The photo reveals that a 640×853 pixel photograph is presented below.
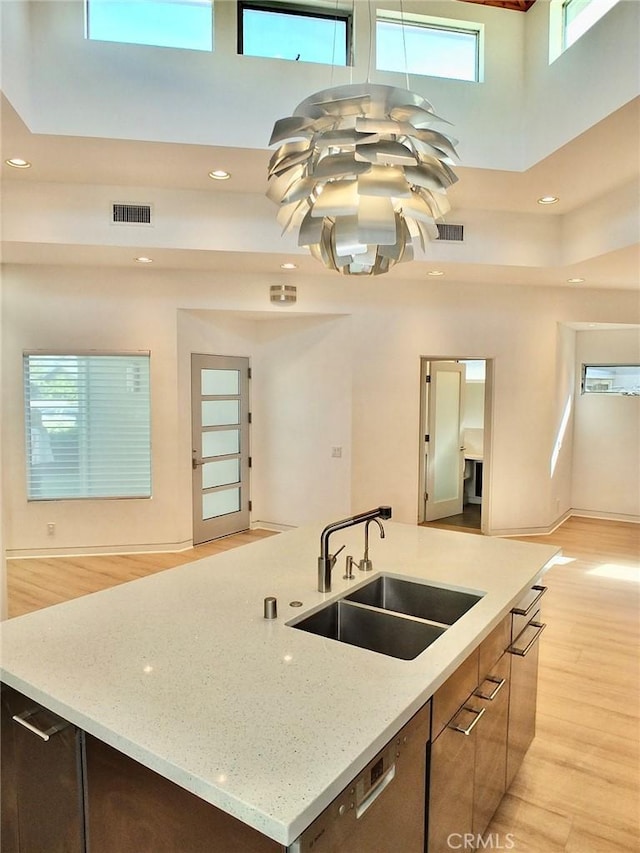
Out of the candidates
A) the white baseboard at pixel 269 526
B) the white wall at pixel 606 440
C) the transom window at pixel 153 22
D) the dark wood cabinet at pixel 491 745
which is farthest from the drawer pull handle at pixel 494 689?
the white wall at pixel 606 440

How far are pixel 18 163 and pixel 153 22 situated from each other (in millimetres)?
1348

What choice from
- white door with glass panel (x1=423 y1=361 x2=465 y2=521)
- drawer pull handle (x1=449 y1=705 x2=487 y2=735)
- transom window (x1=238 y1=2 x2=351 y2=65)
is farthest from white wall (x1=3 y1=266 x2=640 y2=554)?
drawer pull handle (x1=449 y1=705 x2=487 y2=735)

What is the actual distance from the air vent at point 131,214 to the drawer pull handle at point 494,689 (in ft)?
13.6

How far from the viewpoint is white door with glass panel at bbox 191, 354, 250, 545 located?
5.80 m

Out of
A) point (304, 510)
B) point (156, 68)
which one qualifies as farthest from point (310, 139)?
point (304, 510)

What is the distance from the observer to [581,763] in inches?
96.0

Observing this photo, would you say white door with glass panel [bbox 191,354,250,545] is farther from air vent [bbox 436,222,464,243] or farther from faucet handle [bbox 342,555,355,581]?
faucet handle [bbox 342,555,355,581]

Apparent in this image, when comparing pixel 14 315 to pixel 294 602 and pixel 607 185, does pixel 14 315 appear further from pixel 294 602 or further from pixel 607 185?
pixel 607 185

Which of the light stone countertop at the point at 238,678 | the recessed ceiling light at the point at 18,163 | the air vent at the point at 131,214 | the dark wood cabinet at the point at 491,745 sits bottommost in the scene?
the dark wood cabinet at the point at 491,745

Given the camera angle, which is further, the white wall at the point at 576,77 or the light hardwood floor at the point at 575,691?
the white wall at the point at 576,77

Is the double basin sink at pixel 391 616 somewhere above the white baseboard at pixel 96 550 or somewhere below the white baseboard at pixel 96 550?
above

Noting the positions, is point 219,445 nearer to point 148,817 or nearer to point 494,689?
point 494,689

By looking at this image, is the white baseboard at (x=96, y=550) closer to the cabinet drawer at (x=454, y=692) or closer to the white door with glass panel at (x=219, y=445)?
the white door with glass panel at (x=219, y=445)

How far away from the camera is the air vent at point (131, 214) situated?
4.35 metres
